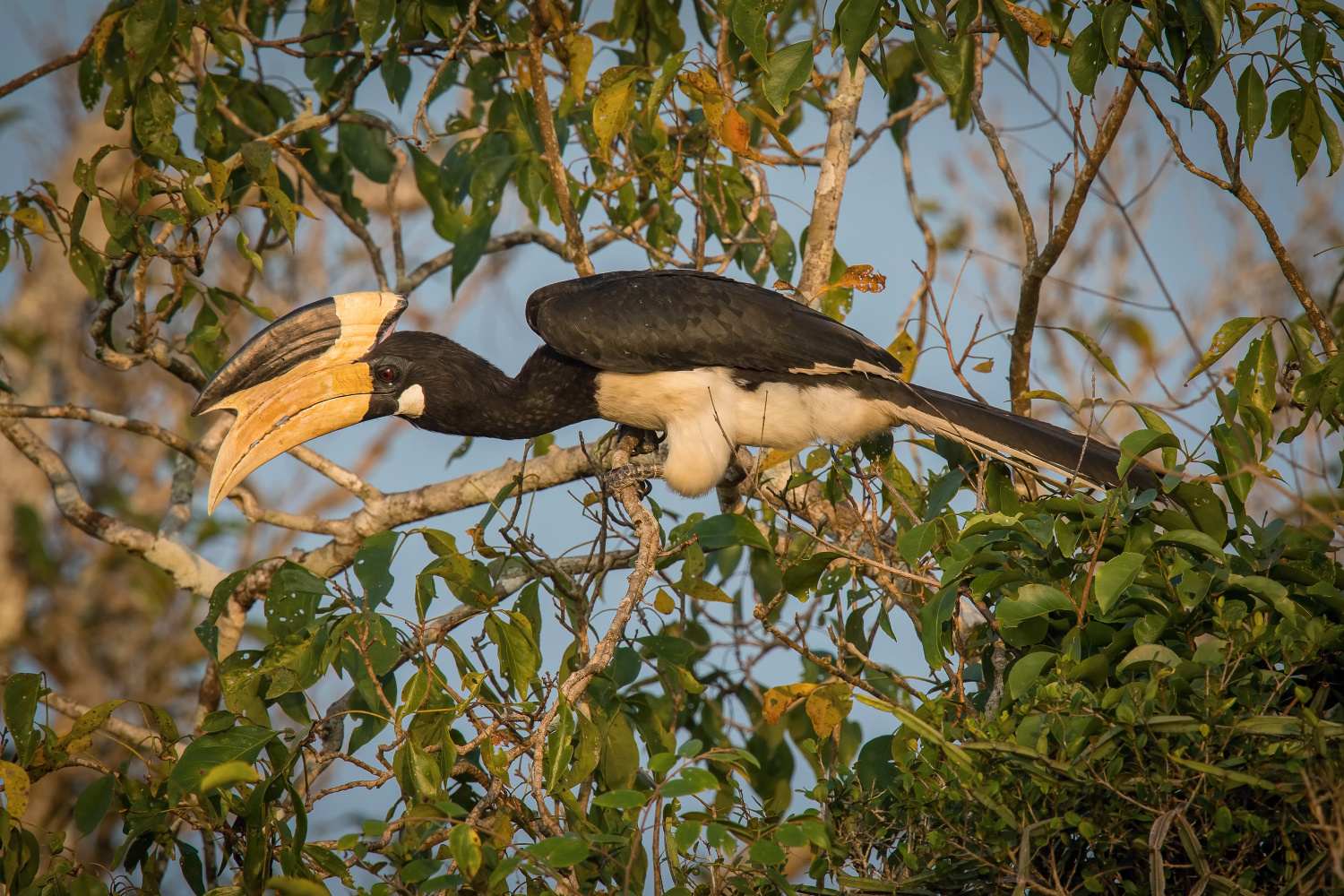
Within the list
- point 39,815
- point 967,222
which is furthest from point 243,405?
point 967,222

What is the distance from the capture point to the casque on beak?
320cm

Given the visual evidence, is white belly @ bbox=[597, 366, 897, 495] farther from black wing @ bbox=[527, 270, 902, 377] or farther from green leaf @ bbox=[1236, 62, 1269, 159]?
green leaf @ bbox=[1236, 62, 1269, 159]

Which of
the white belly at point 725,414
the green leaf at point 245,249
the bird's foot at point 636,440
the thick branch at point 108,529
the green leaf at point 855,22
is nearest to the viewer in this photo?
the green leaf at point 855,22

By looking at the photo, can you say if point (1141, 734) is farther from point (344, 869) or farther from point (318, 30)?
point (318, 30)

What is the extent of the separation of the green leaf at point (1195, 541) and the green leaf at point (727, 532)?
0.88 metres

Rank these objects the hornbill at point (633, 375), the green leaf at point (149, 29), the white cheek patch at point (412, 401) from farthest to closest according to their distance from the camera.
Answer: the white cheek patch at point (412, 401) < the hornbill at point (633, 375) < the green leaf at point (149, 29)

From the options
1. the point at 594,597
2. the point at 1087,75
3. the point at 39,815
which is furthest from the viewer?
the point at 39,815

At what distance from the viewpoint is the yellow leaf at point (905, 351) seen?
136 inches

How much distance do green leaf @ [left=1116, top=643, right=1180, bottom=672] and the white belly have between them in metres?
1.65

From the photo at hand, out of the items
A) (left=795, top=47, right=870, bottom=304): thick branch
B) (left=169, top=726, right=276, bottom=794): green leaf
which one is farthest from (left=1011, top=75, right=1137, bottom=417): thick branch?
(left=169, top=726, right=276, bottom=794): green leaf

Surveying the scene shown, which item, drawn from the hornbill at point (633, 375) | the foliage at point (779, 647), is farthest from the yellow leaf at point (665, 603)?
the hornbill at point (633, 375)

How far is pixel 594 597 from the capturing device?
8.84 ft

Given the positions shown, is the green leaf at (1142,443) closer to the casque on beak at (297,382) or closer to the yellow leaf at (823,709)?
the yellow leaf at (823,709)

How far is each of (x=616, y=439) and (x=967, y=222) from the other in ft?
21.0
